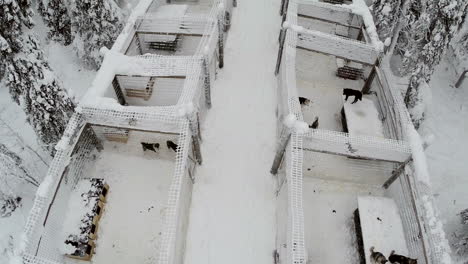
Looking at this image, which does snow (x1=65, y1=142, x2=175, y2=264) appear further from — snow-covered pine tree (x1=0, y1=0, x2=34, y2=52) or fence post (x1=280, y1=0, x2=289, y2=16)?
fence post (x1=280, y1=0, x2=289, y2=16)

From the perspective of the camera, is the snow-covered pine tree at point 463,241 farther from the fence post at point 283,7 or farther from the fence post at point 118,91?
the fence post at point 118,91

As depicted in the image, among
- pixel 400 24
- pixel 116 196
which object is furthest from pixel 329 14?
pixel 116 196

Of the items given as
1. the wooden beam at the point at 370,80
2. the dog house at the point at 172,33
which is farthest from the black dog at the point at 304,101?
the dog house at the point at 172,33

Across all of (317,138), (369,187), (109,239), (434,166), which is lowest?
(109,239)

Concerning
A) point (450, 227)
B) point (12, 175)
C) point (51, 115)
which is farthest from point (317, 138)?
point (12, 175)

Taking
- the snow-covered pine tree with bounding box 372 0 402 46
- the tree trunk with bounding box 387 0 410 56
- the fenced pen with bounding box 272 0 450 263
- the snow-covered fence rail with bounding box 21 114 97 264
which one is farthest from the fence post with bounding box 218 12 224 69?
the tree trunk with bounding box 387 0 410 56

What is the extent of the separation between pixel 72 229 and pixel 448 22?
21290mm

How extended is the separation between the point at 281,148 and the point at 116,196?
5771 mm

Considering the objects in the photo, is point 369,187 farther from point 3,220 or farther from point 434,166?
point 3,220

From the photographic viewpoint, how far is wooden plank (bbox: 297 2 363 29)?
15680mm

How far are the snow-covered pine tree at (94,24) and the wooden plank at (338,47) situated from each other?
40.8ft

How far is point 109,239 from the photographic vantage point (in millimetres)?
10406

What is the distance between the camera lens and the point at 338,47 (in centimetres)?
1347

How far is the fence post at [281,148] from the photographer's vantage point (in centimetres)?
1042
